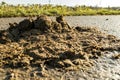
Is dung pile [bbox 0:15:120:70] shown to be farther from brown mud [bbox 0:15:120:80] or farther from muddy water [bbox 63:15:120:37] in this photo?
muddy water [bbox 63:15:120:37]

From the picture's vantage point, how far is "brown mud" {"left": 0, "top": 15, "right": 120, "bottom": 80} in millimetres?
7926

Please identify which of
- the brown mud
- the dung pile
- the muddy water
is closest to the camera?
the brown mud

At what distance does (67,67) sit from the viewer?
26.3ft

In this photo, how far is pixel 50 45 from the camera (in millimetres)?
9484

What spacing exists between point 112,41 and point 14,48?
4548 millimetres

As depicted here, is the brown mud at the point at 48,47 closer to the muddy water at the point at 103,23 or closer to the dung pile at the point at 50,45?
the dung pile at the point at 50,45

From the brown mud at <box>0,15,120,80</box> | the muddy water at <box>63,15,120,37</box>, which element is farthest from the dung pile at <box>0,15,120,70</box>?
the muddy water at <box>63,15,120,37</box>

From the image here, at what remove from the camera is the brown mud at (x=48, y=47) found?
7.93 m

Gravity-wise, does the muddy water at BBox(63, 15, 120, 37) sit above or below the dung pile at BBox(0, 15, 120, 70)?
below

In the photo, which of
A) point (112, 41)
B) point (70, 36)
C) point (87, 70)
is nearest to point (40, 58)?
point (87, 70)

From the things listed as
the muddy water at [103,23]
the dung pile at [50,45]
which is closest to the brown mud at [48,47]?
the dung pile at [50,45]

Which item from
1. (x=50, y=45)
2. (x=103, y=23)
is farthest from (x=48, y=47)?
(x=103, y=23)

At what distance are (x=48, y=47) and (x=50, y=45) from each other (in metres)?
0.30

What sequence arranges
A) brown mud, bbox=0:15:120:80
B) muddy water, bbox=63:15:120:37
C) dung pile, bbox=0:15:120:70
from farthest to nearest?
1. muddy water, bbox=63:15:120:37
2. dung pile, bbox=0:15:120:70
3. brown mud, bbox=0:15:120:80
